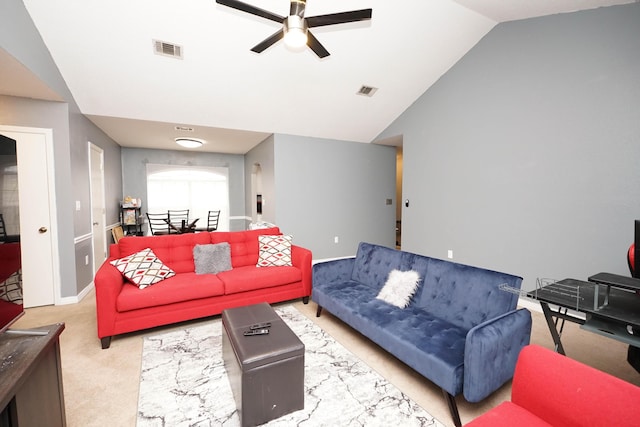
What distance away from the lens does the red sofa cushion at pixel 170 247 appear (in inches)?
119

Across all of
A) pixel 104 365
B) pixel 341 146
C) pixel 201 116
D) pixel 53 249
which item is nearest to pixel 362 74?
pixel 341 146

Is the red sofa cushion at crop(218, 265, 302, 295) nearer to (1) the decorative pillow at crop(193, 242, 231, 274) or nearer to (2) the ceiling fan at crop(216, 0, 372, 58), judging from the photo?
(1) the decorative pillow at crop(193, 242, 231, 274)

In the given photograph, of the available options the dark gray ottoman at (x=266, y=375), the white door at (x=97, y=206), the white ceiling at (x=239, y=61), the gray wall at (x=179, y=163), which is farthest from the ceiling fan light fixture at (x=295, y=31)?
the gray wall at (x=179, y=163)

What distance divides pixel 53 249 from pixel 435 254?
528 cm

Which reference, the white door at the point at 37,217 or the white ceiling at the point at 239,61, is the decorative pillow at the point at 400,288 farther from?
the white door at the point at 37,217

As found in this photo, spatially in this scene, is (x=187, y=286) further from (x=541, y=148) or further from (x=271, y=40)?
(x=541, y=148)

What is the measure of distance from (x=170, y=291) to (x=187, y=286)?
15cm

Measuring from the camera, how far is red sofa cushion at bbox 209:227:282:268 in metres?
3.45

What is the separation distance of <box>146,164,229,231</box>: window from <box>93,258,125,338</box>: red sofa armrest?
5021mm

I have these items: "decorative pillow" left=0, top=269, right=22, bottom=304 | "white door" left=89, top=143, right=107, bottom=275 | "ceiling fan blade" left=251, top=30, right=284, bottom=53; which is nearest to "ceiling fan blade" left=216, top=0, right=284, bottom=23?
"ceiling fan blade" left=251, top=30, right=284, bottom=53

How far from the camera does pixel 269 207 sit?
545cm

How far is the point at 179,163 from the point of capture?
7.06 m

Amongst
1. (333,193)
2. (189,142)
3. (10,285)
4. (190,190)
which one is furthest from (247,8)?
(190,190)

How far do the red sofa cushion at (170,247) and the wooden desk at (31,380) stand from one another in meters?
1.72
